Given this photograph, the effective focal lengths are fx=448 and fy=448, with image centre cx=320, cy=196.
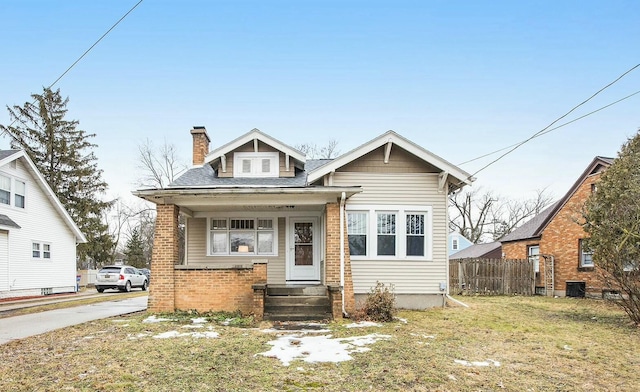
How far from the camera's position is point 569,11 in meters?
13.6

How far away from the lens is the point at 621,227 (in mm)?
10172

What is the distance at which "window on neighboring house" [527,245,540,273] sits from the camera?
21.1 metres

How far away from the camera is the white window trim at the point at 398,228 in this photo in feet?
41.4

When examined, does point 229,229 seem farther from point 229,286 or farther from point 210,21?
point 210,21

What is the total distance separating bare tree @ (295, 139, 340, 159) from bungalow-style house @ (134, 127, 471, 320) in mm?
24183

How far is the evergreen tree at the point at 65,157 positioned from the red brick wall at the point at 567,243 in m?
28.6

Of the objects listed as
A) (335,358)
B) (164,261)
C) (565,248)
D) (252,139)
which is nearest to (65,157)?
(252,139)

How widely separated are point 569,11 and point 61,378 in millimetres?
15544

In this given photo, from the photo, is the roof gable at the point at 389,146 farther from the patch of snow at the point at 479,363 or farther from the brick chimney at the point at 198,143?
the patch of snow at the point at 479,363

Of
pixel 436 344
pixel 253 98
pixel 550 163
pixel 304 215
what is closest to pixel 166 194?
pixel 304 215

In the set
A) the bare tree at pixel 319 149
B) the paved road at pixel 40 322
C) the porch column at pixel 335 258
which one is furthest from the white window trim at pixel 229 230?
the bare tree at pixel 319 149

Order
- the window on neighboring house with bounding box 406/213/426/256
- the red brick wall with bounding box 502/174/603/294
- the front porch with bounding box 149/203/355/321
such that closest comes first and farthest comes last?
the front porch with bounding box 149/203/355/321, the window on neighboring house with bounding box 406/213/426/256, the red brick wall with bounding box 502/174/603/294

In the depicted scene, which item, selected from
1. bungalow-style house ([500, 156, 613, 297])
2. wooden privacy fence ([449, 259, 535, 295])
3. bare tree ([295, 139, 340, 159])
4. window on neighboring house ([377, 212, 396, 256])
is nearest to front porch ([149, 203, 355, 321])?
window on neighboring house ([377, 212, 396, 256])

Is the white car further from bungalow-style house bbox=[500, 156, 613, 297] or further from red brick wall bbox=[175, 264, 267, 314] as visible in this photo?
bungalow-style house bbox=[500, 156, 613, 297]
